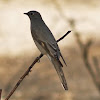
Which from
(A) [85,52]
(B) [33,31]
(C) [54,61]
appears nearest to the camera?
(C) [54,61]

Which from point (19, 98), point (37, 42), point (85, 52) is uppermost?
point (37, 42)

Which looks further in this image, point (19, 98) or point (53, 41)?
point (19, 98)

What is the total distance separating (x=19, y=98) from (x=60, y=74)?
4.30 m

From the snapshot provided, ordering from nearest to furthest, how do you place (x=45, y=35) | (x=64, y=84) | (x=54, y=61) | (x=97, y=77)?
(x=64, y=84), (x=54, y=61), (x=45, y=35), (x=97, y=77)

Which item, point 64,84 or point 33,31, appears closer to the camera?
point 64,84

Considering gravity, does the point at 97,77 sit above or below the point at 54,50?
below

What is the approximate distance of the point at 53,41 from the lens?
10.7 feet

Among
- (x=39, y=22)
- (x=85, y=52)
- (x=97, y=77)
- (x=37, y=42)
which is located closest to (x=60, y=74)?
(x=37, y=42)

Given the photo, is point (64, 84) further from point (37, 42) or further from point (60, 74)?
point (37, 42)

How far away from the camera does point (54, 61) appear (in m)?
3.10

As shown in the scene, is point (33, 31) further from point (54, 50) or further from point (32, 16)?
point (54, 50)

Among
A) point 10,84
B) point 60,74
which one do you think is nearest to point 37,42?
point 60,74

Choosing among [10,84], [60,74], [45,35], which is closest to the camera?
[60,74]

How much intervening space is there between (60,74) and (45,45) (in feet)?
2.07
